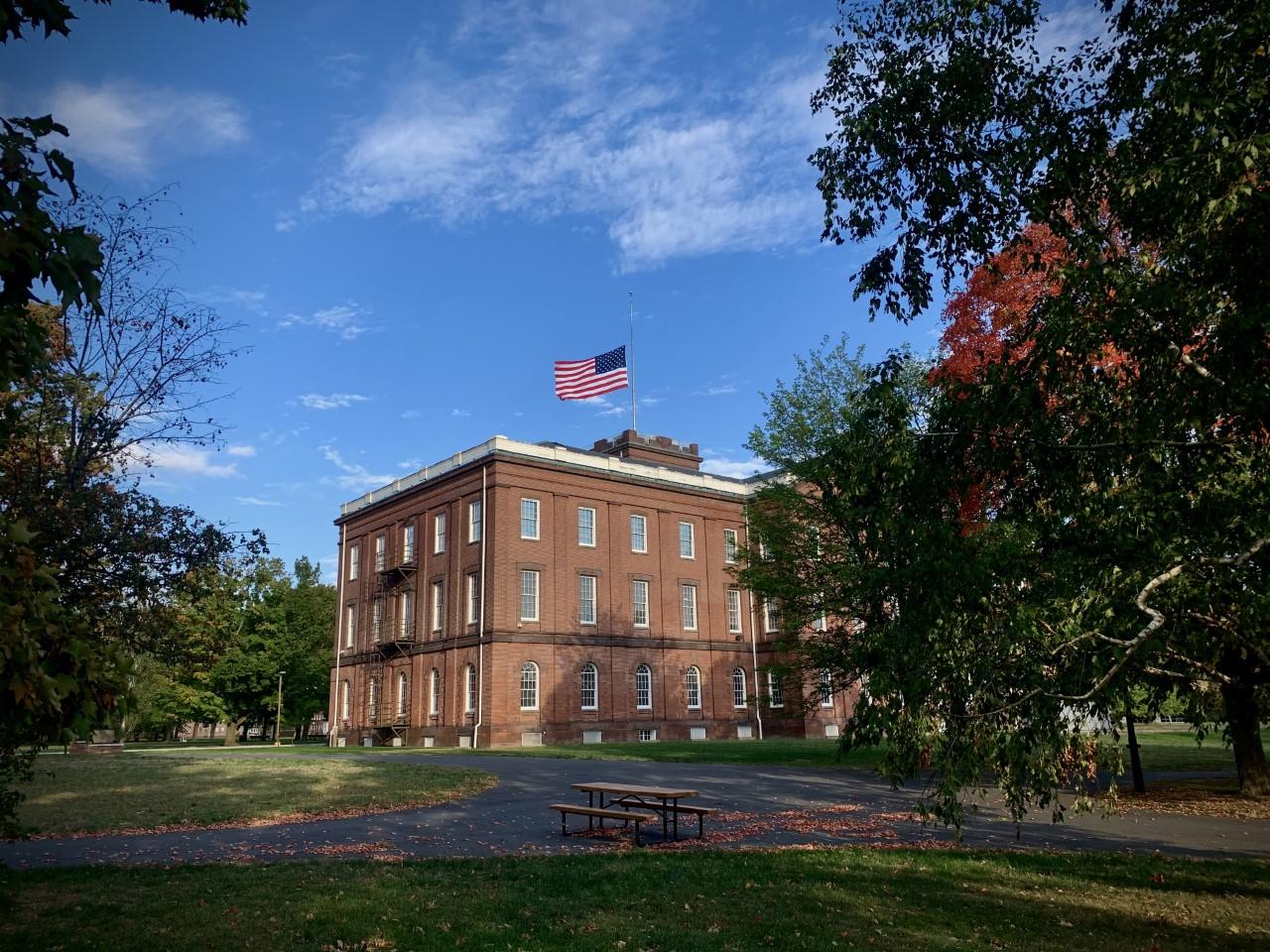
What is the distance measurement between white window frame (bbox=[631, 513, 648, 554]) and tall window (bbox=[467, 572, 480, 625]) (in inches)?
367

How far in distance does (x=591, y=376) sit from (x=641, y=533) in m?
11.7

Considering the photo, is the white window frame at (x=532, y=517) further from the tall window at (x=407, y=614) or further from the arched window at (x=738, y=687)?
the arched window at (x=738, y=687)

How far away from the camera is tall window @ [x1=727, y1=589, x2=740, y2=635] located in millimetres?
54500

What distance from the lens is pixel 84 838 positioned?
42.9 feet

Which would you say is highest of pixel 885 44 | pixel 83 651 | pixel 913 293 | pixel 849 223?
pixel 885 44

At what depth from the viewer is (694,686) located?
51594 millimetres

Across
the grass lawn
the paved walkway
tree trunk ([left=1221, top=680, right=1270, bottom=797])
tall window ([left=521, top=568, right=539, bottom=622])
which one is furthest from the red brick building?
the paved walkway

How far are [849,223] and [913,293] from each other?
3.44ft

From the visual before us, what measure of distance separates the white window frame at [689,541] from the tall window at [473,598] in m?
12.7

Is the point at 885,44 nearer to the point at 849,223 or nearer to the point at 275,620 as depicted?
the point at 849,223

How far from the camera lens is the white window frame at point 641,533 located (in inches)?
2009

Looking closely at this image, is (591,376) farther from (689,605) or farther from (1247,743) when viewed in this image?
(1247,743)

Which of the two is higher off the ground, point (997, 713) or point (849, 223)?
point (849, 223)

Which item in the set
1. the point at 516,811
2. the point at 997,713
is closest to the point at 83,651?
the point at 997,713
